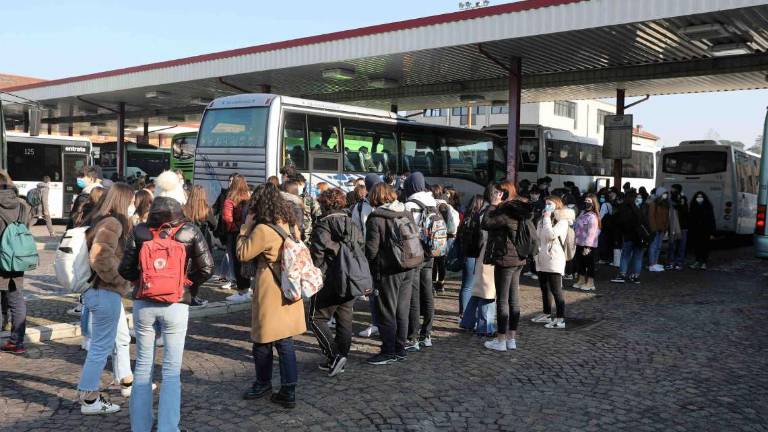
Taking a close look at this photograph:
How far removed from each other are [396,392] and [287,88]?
56.6ft

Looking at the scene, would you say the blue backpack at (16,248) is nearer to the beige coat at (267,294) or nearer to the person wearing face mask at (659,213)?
the beige coat at (267,294)

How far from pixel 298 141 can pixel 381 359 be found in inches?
309

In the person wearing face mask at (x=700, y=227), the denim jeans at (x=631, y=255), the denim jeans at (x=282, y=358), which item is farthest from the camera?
the person wearing face mask at (x=700, y=227)

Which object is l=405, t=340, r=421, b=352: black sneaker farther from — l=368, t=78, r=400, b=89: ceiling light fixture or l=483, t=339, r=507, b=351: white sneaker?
l=368, t=78, r=400, b=89: ceiling light fixture

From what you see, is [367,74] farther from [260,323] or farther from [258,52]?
[260,323]

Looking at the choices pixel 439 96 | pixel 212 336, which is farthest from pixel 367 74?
pixel 212 336

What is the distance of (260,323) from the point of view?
15.9ft

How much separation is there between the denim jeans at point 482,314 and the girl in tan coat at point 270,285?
10.1 feet

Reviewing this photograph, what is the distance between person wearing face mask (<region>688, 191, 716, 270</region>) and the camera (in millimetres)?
14945

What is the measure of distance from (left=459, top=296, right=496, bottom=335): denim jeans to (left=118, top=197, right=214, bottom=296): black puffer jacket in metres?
3.91

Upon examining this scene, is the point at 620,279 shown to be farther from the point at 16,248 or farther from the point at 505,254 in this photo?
the point at 16,248

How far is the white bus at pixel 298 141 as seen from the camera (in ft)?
42.8

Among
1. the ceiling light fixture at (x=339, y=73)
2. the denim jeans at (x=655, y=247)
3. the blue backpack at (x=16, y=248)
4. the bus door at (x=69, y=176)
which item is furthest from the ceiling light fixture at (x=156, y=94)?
the blue backpack at (x=16, y=248)

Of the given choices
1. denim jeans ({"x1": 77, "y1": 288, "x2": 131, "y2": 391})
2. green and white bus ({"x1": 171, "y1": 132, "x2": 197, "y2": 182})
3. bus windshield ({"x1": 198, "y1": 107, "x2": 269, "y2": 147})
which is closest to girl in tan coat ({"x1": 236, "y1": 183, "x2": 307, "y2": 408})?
denim jeans ({"x1": 77, "y1": 288, "x2": 131, "y2": 391})
